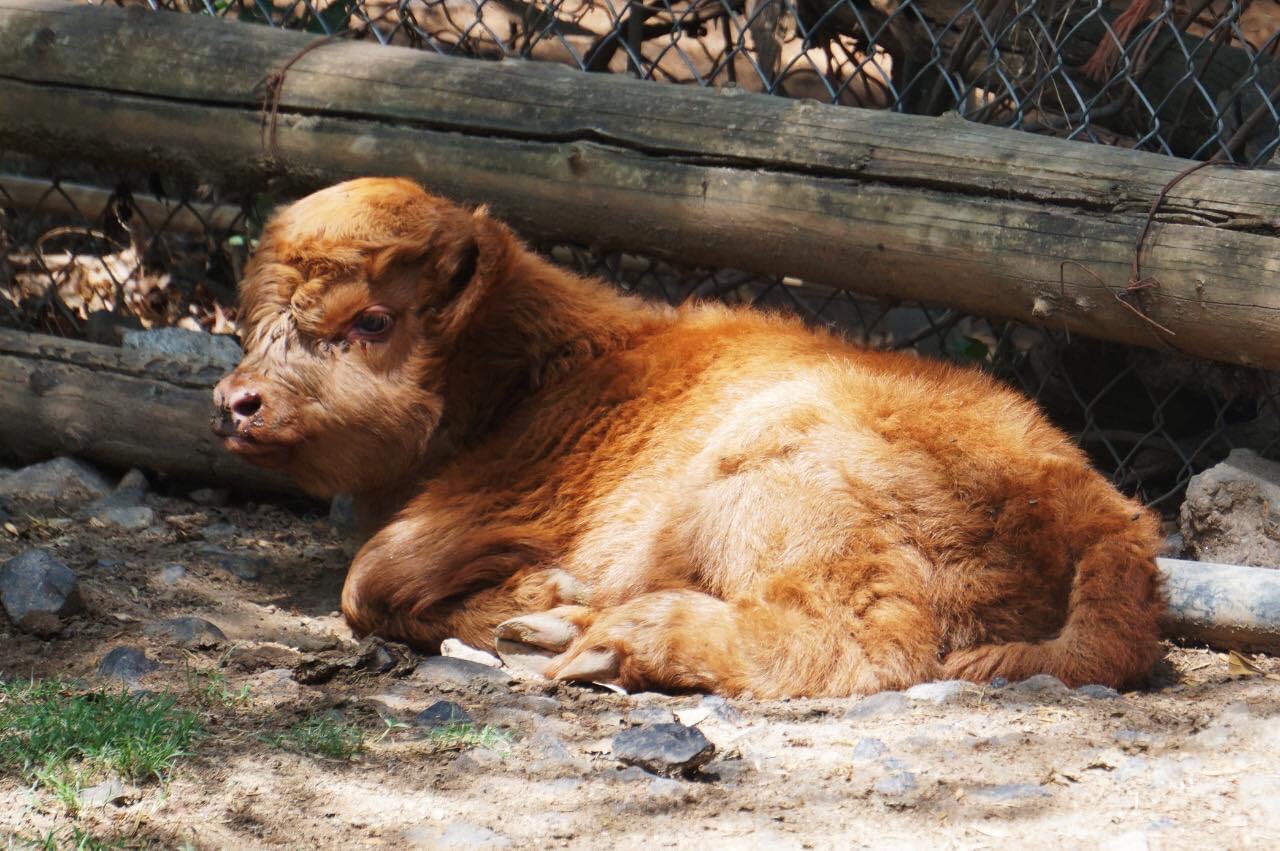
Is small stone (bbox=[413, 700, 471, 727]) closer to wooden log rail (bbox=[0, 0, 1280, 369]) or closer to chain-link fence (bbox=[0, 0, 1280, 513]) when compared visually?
wooden log rail (bbox=[0, 0, 1280, 369])

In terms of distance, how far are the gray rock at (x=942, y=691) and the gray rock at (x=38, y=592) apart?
8.44 ft

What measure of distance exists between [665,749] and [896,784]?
0.56m

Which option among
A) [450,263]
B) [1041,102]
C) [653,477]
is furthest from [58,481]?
[1041,102]

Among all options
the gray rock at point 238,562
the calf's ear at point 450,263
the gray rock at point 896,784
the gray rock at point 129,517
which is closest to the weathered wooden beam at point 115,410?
the gray rock at point 129,517

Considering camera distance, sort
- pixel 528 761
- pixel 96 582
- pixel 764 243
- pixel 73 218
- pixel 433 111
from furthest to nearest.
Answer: pixel 73 218, pixel 433 111, pixel 764 243, pixel 96 582, pixel 528 761

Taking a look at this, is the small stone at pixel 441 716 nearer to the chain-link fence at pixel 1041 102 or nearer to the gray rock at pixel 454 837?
the gray rock at pixel 454 837

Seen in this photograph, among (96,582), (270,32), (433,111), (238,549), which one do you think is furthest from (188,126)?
(96,582)

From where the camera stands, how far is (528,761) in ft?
11.4

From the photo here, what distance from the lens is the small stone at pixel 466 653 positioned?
15.0 ft

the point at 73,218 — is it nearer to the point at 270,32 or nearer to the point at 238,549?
the point at 270,32

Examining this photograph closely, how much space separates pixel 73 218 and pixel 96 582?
4.25 metres

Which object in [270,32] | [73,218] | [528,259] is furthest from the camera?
[73,218]

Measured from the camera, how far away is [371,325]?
491 cm

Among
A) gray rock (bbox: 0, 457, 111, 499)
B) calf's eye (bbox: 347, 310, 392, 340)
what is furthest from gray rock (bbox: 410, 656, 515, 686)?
gray rock (bbox: 0, 457, 111, 499)
